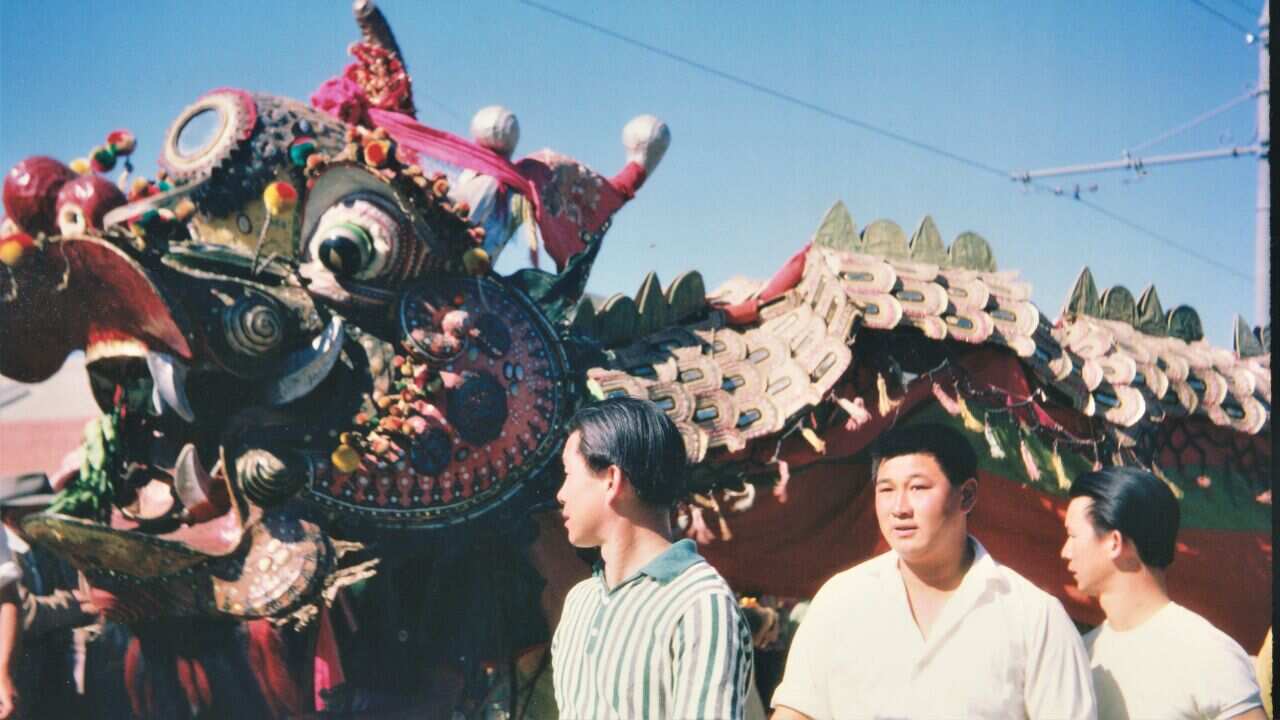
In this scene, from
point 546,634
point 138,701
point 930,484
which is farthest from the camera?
point 546,634

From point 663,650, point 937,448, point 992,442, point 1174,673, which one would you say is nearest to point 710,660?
point 663,650

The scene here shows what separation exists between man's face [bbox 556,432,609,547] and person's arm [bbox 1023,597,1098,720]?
72 cm

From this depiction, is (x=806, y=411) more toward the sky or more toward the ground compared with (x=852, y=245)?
more toward the ground

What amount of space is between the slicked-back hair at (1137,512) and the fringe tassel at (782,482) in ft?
3.77

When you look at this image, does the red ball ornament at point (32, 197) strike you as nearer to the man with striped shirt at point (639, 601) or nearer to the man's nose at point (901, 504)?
the man with striped shirt at point (639, 601)

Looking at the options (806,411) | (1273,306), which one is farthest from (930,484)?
(806,411)

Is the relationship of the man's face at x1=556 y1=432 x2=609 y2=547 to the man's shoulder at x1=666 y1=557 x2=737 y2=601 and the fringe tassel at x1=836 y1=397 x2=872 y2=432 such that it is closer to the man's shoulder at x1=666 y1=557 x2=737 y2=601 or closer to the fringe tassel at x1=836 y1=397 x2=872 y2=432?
the man's shoulder at x1=666 y1=557 x2=737 y2=601

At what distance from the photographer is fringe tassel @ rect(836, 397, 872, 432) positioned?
3.53 m

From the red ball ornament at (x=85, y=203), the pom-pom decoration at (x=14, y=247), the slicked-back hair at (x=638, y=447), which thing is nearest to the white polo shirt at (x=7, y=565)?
the pom-pom decoration at (x=14, y=247)

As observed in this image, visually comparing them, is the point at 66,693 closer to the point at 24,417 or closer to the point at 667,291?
the point at 24,417

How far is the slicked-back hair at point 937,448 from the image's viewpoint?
2225 mm

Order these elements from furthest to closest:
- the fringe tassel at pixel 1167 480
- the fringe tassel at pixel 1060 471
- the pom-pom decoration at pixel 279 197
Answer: the fringe tassel at pixel 1167 480 → the fringe tassel at pixel 1060 471 → the pom-pom decoration at pixel 279 197

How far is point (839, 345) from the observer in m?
3.50

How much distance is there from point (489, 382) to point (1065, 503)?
1.79 m
